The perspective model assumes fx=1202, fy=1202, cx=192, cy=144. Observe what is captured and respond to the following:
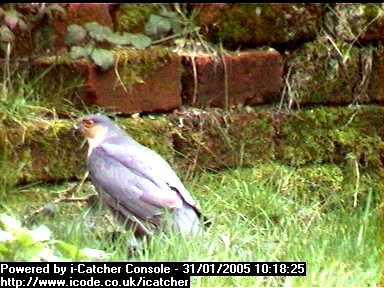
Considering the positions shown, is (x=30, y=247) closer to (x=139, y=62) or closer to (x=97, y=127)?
(x=97, y=127)

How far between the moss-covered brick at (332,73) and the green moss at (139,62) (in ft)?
1.39

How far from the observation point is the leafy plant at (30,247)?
9.32 ft

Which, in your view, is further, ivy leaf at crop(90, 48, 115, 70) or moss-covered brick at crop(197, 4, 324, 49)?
moss-covered brick at crop(197, 4, 324, 49)

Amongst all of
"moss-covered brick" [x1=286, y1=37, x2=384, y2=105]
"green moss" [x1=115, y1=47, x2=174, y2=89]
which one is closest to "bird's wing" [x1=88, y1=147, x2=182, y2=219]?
"green moss" [x1=115, y1=47, x2=174, y2=89]

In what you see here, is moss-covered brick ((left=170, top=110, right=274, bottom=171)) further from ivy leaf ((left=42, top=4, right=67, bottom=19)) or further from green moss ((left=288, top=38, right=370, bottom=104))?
ivy leaf ((left=42, top=4, right=67, bottom=19))

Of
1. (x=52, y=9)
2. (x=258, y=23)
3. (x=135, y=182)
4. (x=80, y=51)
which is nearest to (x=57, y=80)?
(x=80, y=51)

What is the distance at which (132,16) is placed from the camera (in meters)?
3.69

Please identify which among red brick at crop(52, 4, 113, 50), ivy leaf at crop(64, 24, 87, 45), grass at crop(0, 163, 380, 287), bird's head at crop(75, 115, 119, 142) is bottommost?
grass at crop(0, 163, 380, 287)

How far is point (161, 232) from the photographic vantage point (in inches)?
127

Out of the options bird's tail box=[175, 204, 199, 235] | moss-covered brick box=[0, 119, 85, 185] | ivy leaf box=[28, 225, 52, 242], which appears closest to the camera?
ivy leaf box=[28, 225, 52, 242]

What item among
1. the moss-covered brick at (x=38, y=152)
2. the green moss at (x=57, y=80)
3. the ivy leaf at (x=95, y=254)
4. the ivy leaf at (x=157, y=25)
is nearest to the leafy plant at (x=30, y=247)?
the ivy leaf at (x=95, y=254)

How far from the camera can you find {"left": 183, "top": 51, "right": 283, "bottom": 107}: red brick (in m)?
3.71

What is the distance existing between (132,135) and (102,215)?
356mm

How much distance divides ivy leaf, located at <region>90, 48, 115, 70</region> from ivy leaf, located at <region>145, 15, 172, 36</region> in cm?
16
